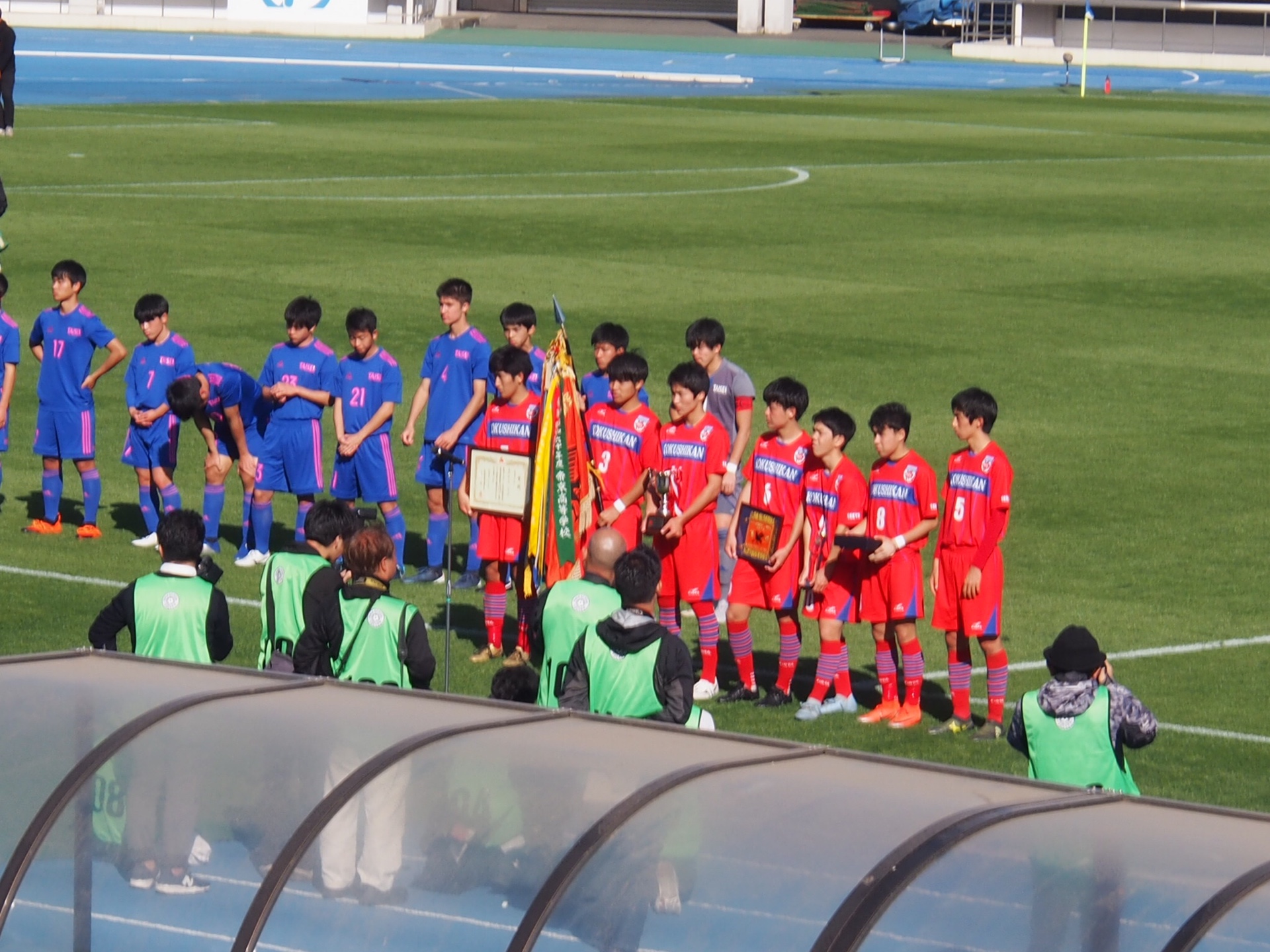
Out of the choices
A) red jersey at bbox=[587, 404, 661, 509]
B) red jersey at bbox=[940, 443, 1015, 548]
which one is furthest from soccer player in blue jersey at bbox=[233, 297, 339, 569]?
red jersey at bbox=[940, 443, 1015, 548]

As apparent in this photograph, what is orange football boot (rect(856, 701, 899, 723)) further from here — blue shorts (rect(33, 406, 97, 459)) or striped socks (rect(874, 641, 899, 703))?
blue shorts (rect(33, 406, 97, 459))

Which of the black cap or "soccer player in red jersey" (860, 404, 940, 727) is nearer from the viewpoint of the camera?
the black cap

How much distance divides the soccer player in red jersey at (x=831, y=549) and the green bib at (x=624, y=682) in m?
3.06

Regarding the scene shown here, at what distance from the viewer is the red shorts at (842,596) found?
40.3 feet

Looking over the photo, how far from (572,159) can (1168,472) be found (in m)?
24.6

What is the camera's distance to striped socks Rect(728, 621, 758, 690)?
12.7 m

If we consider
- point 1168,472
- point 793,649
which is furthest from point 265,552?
point 1168,472

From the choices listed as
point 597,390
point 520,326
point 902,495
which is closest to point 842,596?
point 902,495

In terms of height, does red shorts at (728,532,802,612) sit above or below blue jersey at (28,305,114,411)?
below

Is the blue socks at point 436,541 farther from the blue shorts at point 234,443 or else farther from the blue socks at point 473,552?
the blue shorts at point 234,443

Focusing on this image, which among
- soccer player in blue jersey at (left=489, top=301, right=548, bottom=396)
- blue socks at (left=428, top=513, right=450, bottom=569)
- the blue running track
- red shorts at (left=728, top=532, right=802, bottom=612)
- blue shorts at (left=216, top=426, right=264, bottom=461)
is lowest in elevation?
blue socks at (left=428, top=513, right=450, bottom=569)

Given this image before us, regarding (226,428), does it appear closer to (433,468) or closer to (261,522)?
(261,522)

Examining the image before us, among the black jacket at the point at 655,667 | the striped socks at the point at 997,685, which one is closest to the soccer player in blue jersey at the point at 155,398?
the striped socks at the point at 997,685

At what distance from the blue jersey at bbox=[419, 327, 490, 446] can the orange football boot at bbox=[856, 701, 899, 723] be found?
4.13 m
